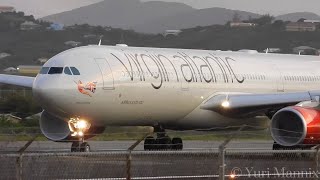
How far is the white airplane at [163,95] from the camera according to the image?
2812cm

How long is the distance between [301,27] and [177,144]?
10038cm

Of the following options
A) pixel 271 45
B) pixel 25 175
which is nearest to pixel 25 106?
pixel 25 175

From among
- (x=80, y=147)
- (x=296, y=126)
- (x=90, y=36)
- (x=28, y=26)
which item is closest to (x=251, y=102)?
(x=296, y=126)

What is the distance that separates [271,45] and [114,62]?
91750 mm

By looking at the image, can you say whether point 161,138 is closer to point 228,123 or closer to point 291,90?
point 228,123

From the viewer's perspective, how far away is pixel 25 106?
1793 inches

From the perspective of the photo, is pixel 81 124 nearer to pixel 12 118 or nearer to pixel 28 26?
pixel 12 118

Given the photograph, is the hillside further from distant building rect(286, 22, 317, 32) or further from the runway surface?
the runway surface

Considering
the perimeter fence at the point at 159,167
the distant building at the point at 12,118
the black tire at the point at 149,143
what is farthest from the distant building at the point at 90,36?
the perimeter fence at the point at 159,167

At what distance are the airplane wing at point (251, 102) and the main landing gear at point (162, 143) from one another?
149 centimetres

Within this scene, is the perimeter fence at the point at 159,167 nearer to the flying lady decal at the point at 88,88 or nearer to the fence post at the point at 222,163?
the fence post at the point at 222,163

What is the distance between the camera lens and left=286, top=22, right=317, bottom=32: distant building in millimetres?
127125

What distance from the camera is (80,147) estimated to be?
87.4 ft

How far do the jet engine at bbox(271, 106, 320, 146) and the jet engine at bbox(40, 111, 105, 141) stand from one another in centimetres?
584
